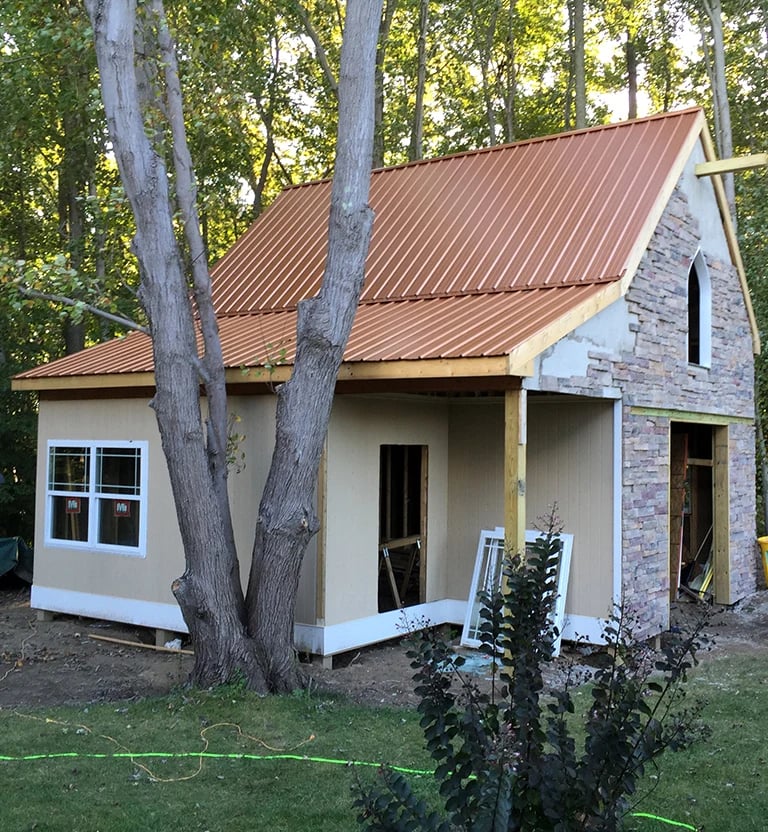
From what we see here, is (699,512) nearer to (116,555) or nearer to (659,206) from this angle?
(659,206)

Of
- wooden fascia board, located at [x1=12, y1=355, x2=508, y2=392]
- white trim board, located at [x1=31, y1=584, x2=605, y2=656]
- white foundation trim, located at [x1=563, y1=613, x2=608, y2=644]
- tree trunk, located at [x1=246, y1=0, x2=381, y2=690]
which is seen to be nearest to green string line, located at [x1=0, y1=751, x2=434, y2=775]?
tree trunk, located at [x1=246, y1=0, x2=381, y2=690]

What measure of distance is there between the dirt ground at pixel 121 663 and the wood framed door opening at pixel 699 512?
779mm

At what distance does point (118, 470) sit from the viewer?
1001cm

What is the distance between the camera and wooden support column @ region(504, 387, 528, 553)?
758 centimetres

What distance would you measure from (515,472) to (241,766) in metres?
3.31

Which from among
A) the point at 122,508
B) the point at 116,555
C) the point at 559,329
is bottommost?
the point at 116,555

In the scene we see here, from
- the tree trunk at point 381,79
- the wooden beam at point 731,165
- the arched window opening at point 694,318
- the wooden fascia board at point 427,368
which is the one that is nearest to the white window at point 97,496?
the wooden fascia board at point 427,368

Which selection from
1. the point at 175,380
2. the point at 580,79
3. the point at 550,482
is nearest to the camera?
the point at 175,380

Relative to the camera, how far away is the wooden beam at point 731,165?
10.4 metres

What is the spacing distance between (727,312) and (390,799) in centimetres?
1032

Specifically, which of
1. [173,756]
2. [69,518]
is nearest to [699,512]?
[69,518]

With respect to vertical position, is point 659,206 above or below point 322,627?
above

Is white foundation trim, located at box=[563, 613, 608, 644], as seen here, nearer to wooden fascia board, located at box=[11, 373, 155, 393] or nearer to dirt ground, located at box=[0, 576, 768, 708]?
dirt ground, located at box=[0, 576, 768, 708]

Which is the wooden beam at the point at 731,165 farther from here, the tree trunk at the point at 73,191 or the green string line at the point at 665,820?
the tree trunk at the point at 73,191
